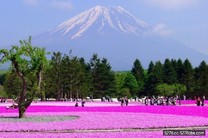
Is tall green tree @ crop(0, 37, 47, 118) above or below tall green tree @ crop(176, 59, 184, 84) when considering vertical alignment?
below

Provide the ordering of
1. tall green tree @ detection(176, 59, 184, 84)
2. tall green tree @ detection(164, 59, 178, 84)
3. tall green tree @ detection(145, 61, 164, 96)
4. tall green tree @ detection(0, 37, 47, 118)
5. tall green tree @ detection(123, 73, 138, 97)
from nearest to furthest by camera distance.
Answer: tall green tree @ detection(0, 37, 47, 118) → tall green tree @ detection(145, 61, 164, 96) → tall green tree @ detection(164, 59, 178, 84) → tall green tree @ detection(176, 59, 184, 84) → tall green tree @ detection(123, 73, 138, 97)

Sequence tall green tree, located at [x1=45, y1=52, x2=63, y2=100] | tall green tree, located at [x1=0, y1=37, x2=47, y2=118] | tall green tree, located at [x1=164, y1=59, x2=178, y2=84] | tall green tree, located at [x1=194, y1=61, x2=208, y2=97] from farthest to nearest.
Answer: tall green tree, located at [x1=164, y1=59, x2=178, y2=84] → tall green tree, located at [x1=45, y1=52, x2=63, y2=100] → tall green tree, located at [x1=194, y1=61, x2=208, y2=97] → tall green tree, located at [x1=0, y1=37, x2=47, y2=118]

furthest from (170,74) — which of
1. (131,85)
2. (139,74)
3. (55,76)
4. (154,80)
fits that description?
(55,76)

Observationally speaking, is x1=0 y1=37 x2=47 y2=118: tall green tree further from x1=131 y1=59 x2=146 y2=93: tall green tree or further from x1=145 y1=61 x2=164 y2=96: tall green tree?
x1=131 y1=59 x2=146 y2=93: tall green tree

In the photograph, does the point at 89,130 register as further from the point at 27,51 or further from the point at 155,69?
the point at 155,69

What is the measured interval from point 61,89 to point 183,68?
37.5 metres

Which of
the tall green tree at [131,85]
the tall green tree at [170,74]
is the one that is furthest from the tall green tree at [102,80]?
the tall green tree at [170,74]

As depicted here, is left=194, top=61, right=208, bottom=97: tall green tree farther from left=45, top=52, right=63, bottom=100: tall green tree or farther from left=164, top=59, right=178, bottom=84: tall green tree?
left=45, top=52, right=63, bottom=100: tall green tree

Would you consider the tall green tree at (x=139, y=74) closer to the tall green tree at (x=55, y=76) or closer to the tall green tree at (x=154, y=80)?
the tall green tree at (x=154, y=80)

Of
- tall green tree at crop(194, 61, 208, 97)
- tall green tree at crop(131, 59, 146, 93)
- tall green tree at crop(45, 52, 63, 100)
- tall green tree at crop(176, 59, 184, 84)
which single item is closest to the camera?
tall green tree at crop(194, 61, 208, 97)

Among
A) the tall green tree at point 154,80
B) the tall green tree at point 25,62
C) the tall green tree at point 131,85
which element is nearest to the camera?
the tall green tree at point 25,62

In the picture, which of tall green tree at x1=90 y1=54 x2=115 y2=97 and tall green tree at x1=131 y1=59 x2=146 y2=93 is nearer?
tall green tree at x1=90 y1=54 x2=115 y2=97

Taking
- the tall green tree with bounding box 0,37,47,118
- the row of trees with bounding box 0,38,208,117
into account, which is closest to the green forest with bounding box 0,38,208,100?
the row of trees with bounding box 0,38,208,117

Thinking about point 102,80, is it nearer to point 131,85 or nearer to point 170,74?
point 131,85
